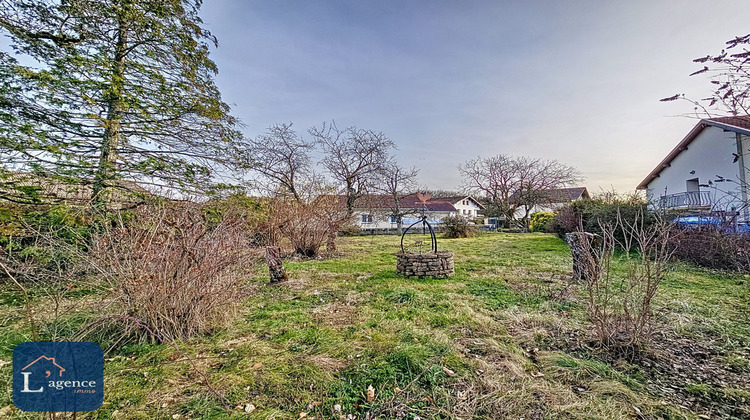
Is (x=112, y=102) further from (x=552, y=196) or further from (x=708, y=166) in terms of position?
(x=552, y=196)

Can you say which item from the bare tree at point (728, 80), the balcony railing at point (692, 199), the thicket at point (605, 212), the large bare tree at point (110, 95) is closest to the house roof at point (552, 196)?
the balcony railing at point (692, 199)

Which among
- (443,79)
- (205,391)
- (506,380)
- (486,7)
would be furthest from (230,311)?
(443,79)

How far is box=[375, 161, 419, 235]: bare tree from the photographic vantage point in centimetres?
2059

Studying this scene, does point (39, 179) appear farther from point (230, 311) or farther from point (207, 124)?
point (230, 311)

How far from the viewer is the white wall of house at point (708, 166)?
11719 millimetres

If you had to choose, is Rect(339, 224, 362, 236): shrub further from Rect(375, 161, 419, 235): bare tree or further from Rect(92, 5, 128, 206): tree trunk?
Rect(92, 5, 128, 206): tree trunk

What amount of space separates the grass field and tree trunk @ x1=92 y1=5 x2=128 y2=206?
2.55 meters

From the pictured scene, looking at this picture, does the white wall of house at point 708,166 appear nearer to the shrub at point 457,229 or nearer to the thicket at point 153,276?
the shrub at point 457,229

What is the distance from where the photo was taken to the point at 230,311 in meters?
3.95

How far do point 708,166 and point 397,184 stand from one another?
1753 centimetres

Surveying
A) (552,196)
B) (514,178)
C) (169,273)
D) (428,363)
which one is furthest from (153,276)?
(552,196)

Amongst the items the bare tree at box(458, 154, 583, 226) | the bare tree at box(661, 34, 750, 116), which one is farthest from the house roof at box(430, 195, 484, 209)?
the bare tree at box(661, 34, 750, 116)

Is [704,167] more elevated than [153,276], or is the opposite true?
[704,167]

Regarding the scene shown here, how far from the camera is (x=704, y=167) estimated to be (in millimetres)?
13633
